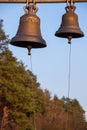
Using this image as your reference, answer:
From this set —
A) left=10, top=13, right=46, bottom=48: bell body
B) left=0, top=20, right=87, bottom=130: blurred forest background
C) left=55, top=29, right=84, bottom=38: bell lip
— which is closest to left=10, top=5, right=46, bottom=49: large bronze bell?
left=10, top=13, right=46, bottom=48: bell body

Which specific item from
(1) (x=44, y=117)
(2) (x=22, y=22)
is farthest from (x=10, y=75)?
(2) (x=22, y=22)

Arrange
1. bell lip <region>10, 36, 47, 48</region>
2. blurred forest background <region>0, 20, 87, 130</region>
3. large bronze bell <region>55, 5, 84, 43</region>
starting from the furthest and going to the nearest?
blurred forest background <region>0, 20, 87, 130</region> → large bronze bell <region>55, 5, 84, 43</region> → bell lip <region>10, 36, 47, 48</region>

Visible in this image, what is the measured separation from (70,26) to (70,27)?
0.03m

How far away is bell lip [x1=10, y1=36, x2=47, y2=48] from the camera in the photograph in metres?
5.88

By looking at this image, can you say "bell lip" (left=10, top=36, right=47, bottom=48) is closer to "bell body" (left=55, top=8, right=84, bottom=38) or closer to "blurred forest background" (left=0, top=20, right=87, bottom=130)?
"bell body" (left=55, top=8, right=84, bottom=38)

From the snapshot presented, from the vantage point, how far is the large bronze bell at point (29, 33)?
19.4ft

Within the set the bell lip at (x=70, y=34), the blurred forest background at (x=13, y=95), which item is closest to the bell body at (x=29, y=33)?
the bell lip at (x=70, y=34)

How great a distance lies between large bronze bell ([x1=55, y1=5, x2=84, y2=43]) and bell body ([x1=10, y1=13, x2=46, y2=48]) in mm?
294

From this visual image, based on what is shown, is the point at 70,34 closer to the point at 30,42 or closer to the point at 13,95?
the point at 30,42

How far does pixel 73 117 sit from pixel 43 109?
32.2 ft

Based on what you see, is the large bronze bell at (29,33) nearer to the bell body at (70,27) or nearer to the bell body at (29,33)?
the bell body at (29,33)

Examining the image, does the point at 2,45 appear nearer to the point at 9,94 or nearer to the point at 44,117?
the point at 9,94

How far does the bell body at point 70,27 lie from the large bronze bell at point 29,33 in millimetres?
292

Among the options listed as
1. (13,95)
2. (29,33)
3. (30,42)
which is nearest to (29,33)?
(29,33)
